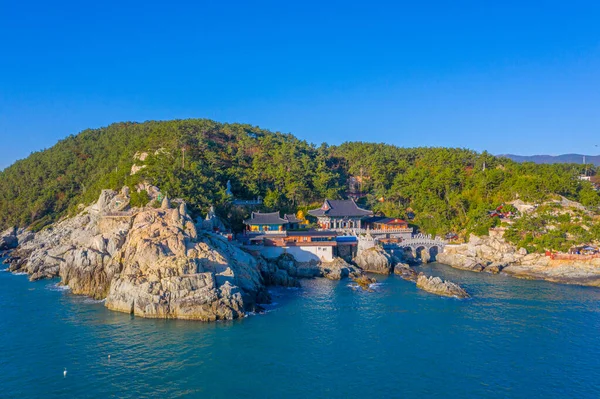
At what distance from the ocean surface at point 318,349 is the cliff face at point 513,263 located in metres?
5.93

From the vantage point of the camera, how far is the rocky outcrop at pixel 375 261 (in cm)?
4528

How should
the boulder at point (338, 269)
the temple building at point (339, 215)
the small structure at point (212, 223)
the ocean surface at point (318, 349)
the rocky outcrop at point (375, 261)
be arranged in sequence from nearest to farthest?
1. the ocean surface at point (318, 349)
2. the boulder at point (338, 269)
3. the small structure at point (212, 223)
4. the rocky outcrop at point (375, 261)
5. the temple building at point (339, 215)

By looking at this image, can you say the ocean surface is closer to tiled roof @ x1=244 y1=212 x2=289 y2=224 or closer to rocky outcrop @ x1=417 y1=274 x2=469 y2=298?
rocky outcrop @ x1=417 y1=274 x2=469 y2=298

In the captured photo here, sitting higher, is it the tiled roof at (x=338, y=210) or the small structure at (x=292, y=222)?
the tiled roof at (x=338, y=210)

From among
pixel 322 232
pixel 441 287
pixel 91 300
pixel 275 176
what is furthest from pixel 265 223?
pixel 441 287

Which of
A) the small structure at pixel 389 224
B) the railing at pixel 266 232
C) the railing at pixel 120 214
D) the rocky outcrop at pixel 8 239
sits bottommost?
the rocky outcrop at pixel 8 239

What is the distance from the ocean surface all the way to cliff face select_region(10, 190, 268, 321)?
135 cm

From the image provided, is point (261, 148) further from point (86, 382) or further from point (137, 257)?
point (86, 382)

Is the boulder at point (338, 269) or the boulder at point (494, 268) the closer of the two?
the boulder at point (338, 269)

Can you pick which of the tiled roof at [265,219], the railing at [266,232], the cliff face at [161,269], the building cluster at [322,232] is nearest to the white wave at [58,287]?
the cliff face at [161,269]

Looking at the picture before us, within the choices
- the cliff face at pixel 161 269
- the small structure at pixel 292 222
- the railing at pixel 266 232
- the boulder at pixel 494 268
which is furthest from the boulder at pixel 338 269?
the boulder at pixel 494 268

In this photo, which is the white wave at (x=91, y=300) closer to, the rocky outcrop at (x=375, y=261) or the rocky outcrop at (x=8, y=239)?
the rocky outcrop at (x=375, y=261)

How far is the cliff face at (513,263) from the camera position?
4166 cm

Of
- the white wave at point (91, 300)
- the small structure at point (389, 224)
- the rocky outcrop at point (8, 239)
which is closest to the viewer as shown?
the white wave at point (91, 300)
